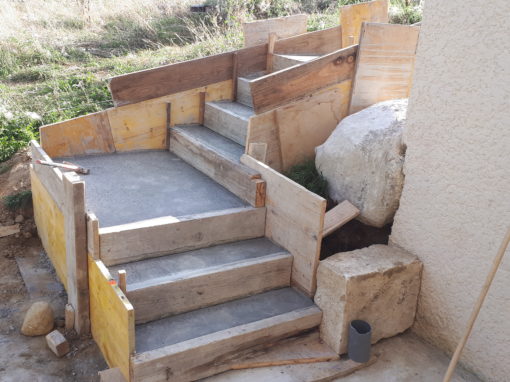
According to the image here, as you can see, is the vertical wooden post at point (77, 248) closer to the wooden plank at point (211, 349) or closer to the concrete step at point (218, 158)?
the wooden plank at point (211, 349)

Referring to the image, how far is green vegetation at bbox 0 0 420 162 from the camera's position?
24.4ft

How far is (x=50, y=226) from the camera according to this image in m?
5.05

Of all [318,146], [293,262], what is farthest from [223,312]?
[318,146]

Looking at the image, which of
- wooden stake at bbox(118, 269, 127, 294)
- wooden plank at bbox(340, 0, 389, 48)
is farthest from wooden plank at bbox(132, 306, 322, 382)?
wooden plank at bbox(340, 0, 389, 48)

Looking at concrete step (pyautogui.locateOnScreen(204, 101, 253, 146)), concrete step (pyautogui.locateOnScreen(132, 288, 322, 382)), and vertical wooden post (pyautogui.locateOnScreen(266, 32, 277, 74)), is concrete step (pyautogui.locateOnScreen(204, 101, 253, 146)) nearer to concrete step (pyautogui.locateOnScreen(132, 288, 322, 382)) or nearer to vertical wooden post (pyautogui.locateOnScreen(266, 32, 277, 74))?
vertical wooden post (pyautogui.locateOnScreen(266, 32, 277, 74))

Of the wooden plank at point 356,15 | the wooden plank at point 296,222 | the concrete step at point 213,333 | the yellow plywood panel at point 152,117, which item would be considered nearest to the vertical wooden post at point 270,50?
the yellow plywood panel at point 152,117

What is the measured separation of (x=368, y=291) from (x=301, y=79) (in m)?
2.16

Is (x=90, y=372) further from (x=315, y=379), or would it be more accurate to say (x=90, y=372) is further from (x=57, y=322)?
(x=315, y=379)

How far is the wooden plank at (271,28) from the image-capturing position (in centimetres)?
659

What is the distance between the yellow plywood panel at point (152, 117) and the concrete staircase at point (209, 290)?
141 centimetres

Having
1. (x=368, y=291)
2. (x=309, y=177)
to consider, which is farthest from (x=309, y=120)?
(x=368, y=291)

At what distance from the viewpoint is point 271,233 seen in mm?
4461

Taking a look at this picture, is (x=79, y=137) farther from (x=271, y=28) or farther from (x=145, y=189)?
(x=271, y=28)

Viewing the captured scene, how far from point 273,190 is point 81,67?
6.32m
